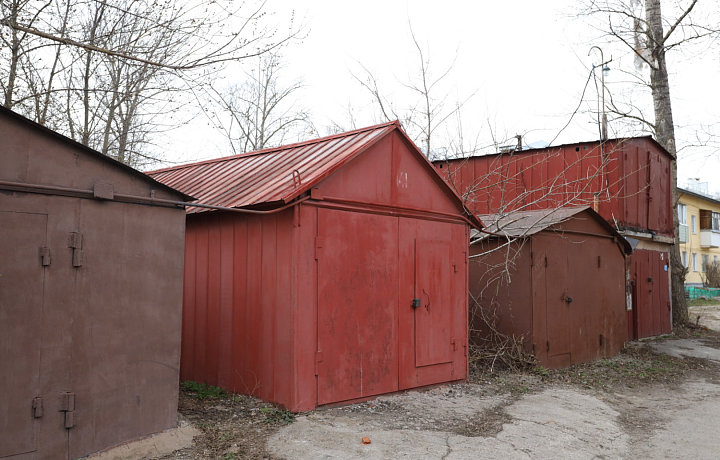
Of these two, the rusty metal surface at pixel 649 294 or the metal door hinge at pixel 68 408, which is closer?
the metal door hinge at pixel 68 408

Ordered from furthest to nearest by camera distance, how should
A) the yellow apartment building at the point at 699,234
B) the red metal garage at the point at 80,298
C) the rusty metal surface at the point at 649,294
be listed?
1. the yellow apartment building at the point at 699,234
2. the rusty metal surface at the point at 649,294
3. the red metal garage at the point at 80,298

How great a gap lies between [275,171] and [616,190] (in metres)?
10.3

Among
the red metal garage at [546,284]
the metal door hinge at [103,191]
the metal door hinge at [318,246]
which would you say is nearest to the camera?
the metal door hinge at [103,191]

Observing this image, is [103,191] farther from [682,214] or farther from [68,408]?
[682,214]

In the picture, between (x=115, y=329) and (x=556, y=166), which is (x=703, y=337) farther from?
(x=115, y=329)

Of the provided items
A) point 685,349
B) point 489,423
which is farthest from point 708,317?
point 489,423

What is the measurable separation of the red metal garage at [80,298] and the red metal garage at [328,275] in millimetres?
1411

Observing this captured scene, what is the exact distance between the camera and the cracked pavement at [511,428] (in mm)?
5902

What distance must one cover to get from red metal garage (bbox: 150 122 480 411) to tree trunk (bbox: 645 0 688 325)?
482 inches

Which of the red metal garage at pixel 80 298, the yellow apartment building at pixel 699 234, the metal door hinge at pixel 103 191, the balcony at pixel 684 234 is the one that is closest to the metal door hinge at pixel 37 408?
the red metal garage at pixel 80 298

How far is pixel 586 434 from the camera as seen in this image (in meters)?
7.02

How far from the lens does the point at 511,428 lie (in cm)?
693

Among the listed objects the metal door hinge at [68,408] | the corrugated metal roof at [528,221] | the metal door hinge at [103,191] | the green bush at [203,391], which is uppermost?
the corrugated metal roof at [528,221]

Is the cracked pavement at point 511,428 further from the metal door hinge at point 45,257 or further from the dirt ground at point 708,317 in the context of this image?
the dirt ground at point 708,317
